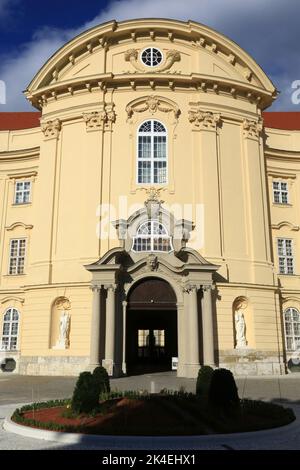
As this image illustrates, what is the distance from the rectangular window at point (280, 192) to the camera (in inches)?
1077

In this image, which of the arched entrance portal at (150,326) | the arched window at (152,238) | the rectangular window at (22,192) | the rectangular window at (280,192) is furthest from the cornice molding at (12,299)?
the rectangular window at (280,192)

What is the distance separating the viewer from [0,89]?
2508cm

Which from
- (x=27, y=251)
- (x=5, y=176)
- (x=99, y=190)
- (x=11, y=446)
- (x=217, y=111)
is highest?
(x=217, y=111)

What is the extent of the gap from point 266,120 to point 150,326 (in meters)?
17.5

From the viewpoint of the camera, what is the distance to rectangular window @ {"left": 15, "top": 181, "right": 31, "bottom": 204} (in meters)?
27.5

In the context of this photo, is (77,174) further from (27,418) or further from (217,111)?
(27,418)

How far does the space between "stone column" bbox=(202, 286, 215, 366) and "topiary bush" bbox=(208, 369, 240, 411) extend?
11806 mm

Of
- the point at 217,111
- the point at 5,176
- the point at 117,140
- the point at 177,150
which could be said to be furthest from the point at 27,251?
the point at 217,111

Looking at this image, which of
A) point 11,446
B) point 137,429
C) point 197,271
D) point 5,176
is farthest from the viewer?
point 5,176

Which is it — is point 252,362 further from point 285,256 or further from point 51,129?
point 51,129

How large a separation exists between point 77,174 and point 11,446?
1860cm

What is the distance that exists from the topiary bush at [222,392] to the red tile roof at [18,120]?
27.1 m

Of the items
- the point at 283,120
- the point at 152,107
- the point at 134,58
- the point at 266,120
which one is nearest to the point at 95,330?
the point at 152,107

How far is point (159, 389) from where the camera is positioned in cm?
1546
